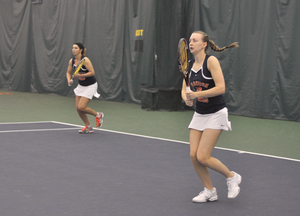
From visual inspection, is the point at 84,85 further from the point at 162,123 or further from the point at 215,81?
the point at 215,81

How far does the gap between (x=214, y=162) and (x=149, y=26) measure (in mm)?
8297

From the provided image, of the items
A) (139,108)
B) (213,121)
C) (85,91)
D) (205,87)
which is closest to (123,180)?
(213,121)

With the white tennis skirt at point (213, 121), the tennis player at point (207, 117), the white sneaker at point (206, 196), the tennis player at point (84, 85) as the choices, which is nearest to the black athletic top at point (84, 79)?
the tennis player at point (84, 85)

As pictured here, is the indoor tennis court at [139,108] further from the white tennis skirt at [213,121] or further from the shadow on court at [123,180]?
the white tennis skirt at [213,121]

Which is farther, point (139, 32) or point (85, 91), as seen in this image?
point (139, 32)

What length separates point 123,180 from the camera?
4.45m

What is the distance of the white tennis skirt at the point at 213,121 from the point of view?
373 cm

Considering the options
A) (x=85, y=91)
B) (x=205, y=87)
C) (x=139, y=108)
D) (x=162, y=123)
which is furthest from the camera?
(x=139, y=108)

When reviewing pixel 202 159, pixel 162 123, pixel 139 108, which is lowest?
pixel 139 108

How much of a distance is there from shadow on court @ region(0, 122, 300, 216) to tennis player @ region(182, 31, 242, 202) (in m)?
0.20

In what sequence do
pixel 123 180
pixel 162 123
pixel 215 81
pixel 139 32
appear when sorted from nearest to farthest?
pixel 215 81 → pixel 123 180 → pixel 162 123 → pixel 139 32

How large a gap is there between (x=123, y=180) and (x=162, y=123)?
180 inches

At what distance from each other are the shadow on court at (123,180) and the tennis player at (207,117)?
0.20m

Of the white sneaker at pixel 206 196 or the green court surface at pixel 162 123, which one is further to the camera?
the green court surface at pixel 162 123
